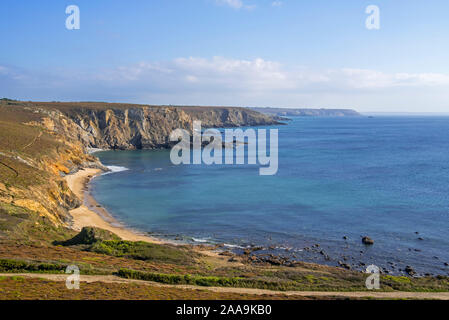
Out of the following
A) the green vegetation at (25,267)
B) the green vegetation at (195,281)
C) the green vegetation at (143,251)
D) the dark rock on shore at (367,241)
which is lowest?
the dark rock on shore at (367,241)

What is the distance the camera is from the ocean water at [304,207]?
110 feet

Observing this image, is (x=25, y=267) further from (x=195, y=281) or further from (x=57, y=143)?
(x=57, y=143)

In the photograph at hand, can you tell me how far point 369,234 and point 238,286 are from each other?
21.1 meters

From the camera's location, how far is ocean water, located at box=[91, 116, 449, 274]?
110ft

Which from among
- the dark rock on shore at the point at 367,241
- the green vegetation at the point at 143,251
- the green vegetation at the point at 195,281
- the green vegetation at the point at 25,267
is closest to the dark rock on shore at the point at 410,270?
the dark rock on shore at the point at 367,241

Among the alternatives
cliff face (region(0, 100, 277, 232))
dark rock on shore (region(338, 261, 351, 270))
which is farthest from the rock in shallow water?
cliff face (region(0, 100, 277, 232))

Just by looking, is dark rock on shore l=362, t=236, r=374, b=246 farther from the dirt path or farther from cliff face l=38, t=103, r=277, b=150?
cliff face l=38, t=103, r=277, b=150

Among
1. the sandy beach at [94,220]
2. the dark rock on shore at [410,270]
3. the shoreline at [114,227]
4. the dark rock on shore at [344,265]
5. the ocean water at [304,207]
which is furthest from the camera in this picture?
the sandy beach at [94,220]

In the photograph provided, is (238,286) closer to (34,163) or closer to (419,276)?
(419,276)

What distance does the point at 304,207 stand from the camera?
152 ft

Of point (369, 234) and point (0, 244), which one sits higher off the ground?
point (0, 244)

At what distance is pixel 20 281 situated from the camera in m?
18.1

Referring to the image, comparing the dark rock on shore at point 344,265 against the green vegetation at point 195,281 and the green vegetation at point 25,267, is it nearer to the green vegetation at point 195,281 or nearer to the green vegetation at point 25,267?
the green vegetation at point 195,281
